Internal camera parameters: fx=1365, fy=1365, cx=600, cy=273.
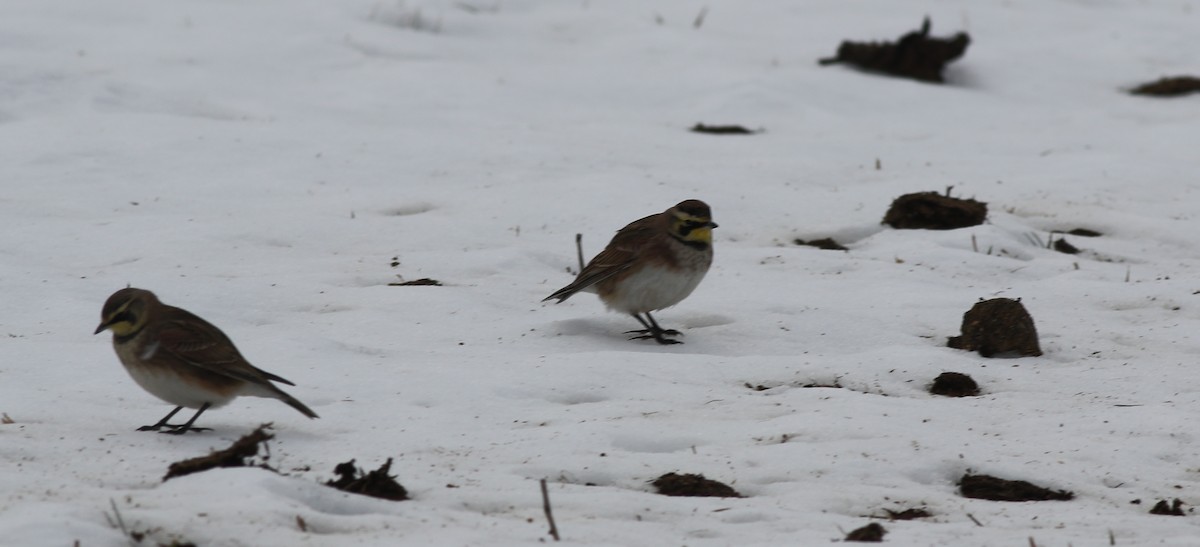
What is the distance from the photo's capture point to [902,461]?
5238 millimetres

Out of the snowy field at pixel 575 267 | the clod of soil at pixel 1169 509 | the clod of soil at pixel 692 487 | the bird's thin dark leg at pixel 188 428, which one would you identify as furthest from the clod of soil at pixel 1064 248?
the bird's thin dark leg at pixel 188 428

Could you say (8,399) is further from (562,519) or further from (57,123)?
(57,123)

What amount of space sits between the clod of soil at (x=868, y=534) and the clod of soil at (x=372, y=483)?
1494 mm

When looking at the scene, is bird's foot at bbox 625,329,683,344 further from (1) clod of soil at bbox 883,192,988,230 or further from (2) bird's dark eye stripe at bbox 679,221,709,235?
(1) clod of soil at bbox 883,192,988,230

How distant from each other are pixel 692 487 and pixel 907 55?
9.57 metres

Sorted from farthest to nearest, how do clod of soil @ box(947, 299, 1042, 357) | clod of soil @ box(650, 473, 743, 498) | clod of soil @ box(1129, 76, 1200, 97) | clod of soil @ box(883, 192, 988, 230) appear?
clod of soil @ box(1129, 76, 1200, 97)
clod of soil @ box(883, 192, 988, 230)
clod of soil @ box(947, 299, 1042, 357)
clod of soil @ box(650, 473, 743, 498)

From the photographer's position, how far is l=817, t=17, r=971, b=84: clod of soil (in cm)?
1351

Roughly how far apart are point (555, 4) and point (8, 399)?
414 inches

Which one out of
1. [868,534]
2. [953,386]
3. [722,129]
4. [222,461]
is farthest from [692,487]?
[722,129]

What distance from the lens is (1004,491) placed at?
508cm

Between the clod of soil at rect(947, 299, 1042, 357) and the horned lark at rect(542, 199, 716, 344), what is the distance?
1.37 metres

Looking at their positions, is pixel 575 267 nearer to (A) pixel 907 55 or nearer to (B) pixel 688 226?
(B) pixel 688 226

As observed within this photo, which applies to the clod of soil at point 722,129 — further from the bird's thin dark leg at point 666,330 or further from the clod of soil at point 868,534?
the clod of soil at point 868,534

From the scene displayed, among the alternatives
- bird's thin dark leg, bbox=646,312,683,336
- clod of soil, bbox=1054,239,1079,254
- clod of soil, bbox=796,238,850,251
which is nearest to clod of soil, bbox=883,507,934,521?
bird's thin dark leg, bbox=646,312,683,336
